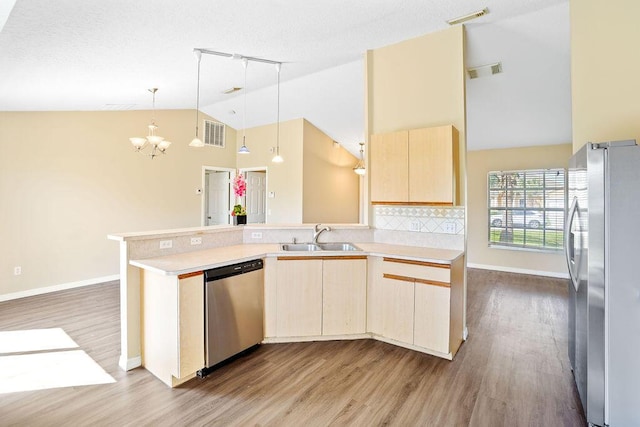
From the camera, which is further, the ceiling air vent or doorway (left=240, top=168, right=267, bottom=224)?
doorway (left=240, top=168, right=267, bottom=224)

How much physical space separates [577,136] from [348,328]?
8.49 ft

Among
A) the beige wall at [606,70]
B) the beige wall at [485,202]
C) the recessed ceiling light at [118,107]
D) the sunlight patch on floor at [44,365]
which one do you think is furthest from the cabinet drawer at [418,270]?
the recessed ceiling light at [118,107]

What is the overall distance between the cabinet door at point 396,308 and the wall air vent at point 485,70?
2.67 meters

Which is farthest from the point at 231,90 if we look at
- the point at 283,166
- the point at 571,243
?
the point at 571,243

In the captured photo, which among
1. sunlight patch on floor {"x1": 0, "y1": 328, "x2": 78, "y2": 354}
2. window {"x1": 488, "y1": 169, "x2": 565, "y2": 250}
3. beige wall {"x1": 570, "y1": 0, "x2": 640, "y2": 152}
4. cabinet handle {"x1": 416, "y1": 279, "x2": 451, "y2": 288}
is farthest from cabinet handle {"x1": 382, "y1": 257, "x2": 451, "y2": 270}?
window {"x1": 488, "y1": 169, "x2": 565, "y2": 250}

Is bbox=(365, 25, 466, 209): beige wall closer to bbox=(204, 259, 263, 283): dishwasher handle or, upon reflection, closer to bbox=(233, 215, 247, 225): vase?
bbox=(233, 215, 247, 225): vase

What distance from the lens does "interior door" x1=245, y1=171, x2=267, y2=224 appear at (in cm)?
715

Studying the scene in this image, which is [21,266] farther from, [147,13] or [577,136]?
[577,136]

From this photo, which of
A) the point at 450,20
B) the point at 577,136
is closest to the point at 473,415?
the point at 577,136

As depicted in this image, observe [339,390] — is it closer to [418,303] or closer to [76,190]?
[418,303]

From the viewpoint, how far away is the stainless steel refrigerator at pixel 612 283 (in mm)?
1700

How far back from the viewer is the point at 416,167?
10.00 feet

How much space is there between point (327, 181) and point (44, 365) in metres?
5.56

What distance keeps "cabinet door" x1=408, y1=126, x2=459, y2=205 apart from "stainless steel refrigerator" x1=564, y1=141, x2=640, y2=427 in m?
1.11
